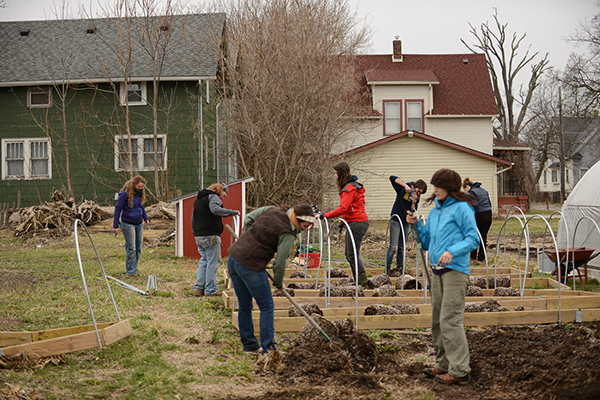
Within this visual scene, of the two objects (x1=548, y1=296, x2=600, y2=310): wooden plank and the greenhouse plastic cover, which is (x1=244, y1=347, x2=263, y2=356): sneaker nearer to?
(x1=548, y1=296, x2=600, y2=310): wooden plank

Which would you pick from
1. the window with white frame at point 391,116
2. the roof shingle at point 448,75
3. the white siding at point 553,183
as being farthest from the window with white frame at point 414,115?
the white siding at point 553,183

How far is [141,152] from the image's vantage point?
21688 mm

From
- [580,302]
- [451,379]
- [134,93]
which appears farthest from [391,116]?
[451,379]

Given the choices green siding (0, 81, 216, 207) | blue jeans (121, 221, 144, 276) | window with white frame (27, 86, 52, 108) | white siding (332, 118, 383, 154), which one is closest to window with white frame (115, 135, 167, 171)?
green siding (0, 81, 216, 207)

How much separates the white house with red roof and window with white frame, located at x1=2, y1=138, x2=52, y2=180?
1209cm

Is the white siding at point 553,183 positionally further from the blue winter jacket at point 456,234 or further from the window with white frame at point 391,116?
the blue winter jacket at point 456,234

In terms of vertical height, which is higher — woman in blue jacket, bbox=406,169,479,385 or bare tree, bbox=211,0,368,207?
bare tree, bbox=211,0,368,207

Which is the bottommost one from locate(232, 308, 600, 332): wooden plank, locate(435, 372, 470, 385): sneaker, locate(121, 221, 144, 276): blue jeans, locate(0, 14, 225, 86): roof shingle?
locate(435, 372, 470, 385): sneaker

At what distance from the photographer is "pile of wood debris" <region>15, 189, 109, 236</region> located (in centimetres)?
1819

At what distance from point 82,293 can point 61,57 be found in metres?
16.2

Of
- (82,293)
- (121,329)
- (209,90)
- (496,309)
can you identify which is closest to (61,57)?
(209,90)

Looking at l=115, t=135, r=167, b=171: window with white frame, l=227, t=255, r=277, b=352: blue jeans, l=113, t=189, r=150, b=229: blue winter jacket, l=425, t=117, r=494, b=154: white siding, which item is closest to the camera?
l=227, t=255, r=277, b=352: blue jeans

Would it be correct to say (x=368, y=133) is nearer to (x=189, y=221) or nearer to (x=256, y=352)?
(x=189, y=221)

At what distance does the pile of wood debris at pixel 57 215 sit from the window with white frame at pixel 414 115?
16.2 m
